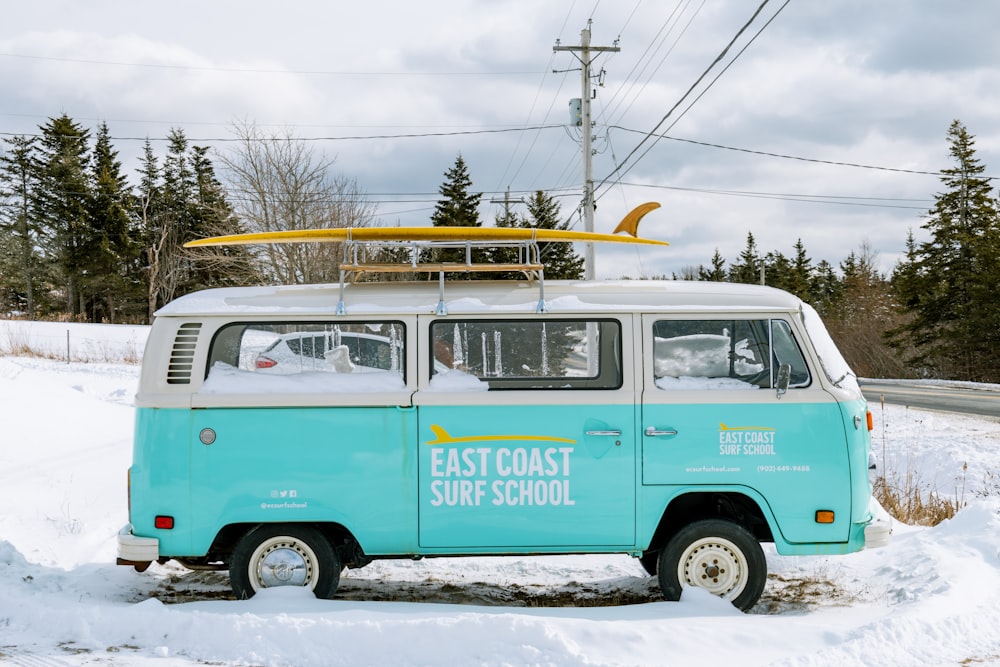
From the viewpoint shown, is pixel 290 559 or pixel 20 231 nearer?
pixel 290 559

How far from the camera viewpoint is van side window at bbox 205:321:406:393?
545 cm

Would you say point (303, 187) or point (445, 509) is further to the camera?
point (303, 187)

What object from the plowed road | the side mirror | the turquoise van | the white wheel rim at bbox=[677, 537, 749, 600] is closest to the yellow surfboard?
the turquoise van

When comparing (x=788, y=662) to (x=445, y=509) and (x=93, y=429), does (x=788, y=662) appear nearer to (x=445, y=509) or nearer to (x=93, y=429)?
(x=445, y=509)

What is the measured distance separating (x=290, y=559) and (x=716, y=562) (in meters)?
2.89

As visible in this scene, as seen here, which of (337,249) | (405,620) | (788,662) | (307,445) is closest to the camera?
(788,662)

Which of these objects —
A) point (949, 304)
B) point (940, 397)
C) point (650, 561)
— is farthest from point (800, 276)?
point (650, 561)

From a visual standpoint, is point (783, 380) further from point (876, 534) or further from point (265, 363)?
point (265, 363)

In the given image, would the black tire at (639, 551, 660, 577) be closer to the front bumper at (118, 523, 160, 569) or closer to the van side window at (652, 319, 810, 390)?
the van side window at (652, 319, 810, 390)

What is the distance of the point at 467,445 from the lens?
5383 mm

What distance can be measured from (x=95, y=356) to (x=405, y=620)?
25053 millimetres

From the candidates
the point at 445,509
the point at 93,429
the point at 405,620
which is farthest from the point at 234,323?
the point at 93,429

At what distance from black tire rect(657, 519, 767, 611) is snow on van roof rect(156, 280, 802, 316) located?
151cm

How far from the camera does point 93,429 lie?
12.3 meters
